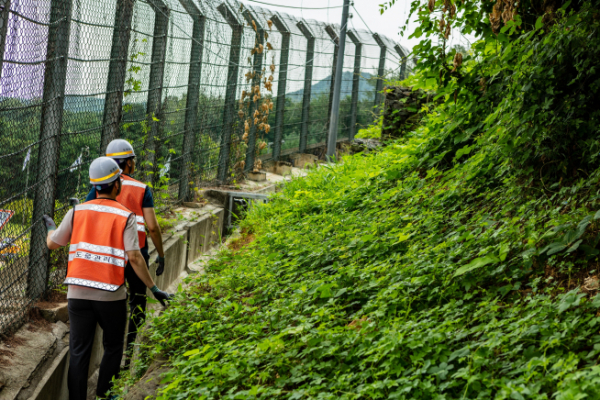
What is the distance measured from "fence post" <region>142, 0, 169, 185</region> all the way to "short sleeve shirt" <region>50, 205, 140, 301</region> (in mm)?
3298

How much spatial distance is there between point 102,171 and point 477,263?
9.47 feet

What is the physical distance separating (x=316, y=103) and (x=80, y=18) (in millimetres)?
10029

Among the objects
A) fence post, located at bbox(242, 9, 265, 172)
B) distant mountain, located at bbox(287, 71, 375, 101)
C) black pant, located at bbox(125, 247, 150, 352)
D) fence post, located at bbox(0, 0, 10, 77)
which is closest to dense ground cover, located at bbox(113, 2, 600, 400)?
black pant, located at bbox(125, 247, 150, 352)

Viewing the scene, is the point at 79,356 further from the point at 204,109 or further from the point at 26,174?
the point at 204,109

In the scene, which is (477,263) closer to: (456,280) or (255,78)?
(456,280)

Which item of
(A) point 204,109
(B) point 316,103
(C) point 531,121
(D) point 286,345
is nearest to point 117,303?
(D) point 286,345

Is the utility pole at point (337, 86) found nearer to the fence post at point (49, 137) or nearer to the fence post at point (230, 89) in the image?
the fence post at point (230, 89)

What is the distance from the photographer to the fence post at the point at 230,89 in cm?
1078

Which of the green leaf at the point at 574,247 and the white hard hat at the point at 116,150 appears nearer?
the green leaf at the point at 574,247

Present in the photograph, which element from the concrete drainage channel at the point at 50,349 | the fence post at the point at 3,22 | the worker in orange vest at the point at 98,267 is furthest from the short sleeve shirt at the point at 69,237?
the fence post at the point at 3,22

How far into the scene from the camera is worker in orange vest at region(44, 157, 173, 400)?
452 centimetres

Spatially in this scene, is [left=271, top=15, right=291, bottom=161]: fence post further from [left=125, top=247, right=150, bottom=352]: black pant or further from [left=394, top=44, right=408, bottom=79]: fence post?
[left=125, top=247, right=150, bottom=352]: black pant

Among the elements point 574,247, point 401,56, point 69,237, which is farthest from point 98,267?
point 401,56

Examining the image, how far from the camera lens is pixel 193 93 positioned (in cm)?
934
